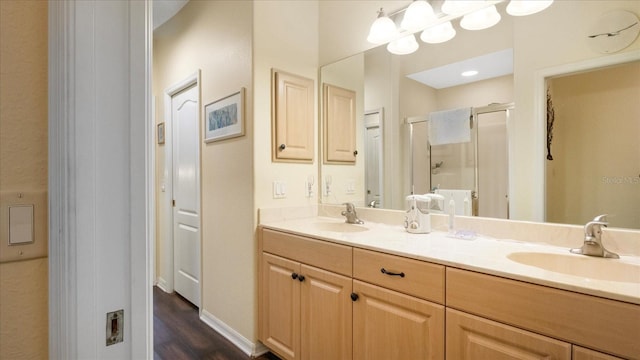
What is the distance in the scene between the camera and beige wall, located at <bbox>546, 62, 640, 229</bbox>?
1.23 m

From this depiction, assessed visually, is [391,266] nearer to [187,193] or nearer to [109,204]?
[109,204]

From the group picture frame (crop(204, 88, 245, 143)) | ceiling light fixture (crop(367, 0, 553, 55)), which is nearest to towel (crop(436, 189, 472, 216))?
ceiling light fixture (crop(367, 0, 553, 55))

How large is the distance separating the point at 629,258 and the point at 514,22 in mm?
1149

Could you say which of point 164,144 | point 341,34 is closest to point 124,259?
point 341,34

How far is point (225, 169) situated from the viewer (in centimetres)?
234

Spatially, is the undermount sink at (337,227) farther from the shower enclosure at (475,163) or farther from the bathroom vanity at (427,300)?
the shower enclosure at (475,163)

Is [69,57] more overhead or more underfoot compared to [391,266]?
more overhead

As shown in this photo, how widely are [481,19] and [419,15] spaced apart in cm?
33

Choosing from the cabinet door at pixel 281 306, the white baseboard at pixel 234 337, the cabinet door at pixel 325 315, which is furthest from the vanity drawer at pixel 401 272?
the white baseboard at pixel 234 337

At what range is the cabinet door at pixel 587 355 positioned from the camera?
83 cm

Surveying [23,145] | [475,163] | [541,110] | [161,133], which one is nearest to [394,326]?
[475,163]

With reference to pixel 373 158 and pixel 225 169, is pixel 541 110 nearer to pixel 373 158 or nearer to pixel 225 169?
pixel 373 158

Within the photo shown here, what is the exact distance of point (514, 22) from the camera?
1.51m

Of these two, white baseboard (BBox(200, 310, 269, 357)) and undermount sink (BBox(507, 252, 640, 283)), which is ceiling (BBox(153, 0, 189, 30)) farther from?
undermount sink (BBox(507, 252, 640, 283))
